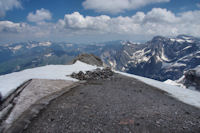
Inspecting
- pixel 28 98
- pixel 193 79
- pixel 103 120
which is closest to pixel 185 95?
pixel 103 120

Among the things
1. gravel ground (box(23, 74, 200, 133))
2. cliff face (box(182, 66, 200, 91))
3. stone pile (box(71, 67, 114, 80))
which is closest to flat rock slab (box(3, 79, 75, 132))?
A: gravel ground (box(23, 74, 200, 133))

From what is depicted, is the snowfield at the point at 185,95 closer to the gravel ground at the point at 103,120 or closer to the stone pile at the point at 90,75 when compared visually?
the gravel ground at the point at 103,120

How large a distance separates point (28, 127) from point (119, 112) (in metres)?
6.78

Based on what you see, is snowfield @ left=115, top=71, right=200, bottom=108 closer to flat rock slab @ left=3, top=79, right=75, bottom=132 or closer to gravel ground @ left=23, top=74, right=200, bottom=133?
gravel ground @ left=23, top=74, right=200, bottom=133

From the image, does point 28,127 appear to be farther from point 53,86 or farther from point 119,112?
point 53,86

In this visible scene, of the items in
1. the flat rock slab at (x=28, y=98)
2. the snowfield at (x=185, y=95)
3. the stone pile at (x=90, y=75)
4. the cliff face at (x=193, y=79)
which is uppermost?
the flat rock slab at (x=28, y=98)

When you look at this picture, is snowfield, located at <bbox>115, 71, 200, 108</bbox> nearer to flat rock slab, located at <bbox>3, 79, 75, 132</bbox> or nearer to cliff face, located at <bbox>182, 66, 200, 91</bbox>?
flat rock slab, located at <bbox>3, 79, 75, 132</bbox>

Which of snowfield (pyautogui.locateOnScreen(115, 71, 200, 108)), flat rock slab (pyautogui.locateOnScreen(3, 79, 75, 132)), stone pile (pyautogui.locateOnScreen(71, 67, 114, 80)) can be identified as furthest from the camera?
stone pile (pyautogui.locateOnScreen(71, 67, 114, 80))

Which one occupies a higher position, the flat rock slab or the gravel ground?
the flat rock slab

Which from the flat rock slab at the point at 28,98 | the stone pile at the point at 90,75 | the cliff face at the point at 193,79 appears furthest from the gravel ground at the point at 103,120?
the cliff face at the point at 193,79

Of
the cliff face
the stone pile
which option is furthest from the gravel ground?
the cliff face

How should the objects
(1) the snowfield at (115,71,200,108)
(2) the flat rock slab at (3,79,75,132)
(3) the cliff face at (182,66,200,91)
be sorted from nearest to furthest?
1. (2) the flat rock slab at (3,79,75,132)
2. (1) the snowfield at (115,71,200,108)
3. (3) the cliff face at (182,66,200,91)

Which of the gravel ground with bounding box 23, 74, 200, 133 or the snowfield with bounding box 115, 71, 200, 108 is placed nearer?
the gravel ground with bounding box 23, 74, 200, 133

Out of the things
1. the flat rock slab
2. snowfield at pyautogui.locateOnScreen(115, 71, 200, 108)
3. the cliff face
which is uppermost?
the flat rock slab
